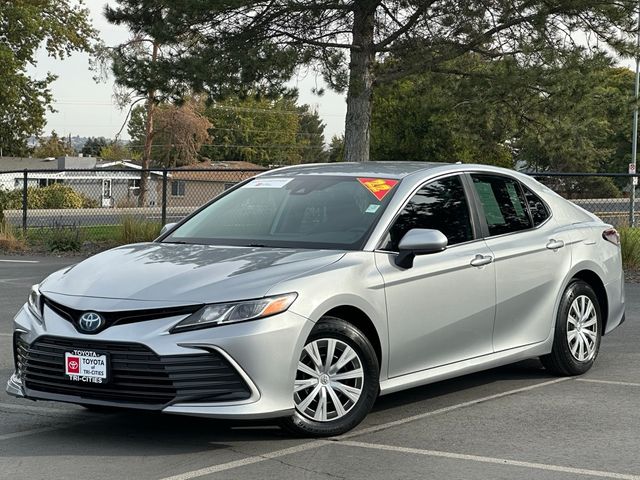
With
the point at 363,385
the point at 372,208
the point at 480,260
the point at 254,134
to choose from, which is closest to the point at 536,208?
the point at 480,260

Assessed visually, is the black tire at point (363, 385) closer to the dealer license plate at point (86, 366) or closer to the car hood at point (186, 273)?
the car hood at point (186, 273)

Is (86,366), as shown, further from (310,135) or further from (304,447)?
(310,135)

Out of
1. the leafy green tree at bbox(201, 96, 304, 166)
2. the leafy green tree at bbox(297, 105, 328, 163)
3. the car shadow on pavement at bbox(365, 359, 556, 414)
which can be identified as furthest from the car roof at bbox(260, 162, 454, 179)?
the leafy green tree at bbox(297, 105, 328, 163)

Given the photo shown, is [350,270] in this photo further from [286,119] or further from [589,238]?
[286,119]

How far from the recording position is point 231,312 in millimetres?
5875

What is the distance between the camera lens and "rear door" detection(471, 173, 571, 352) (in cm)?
760

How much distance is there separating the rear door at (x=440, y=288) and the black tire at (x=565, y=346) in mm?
878

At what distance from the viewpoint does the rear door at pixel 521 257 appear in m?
7.60

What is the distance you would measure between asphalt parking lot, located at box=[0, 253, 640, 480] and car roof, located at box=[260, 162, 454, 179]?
153 cm

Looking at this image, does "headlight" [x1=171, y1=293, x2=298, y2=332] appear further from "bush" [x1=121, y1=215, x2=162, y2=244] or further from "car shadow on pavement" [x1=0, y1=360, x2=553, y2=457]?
Result: "bush" [x1=121, y1=215, x2=162, y2=244]

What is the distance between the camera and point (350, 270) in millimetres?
6457

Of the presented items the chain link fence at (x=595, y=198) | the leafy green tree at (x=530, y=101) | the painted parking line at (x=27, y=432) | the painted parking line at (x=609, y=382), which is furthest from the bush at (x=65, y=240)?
the painted parking line at (x=27, y=432)

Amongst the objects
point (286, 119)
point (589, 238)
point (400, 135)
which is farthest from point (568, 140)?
point (286, 119)

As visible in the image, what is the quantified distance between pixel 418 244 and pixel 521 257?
1.36 m
